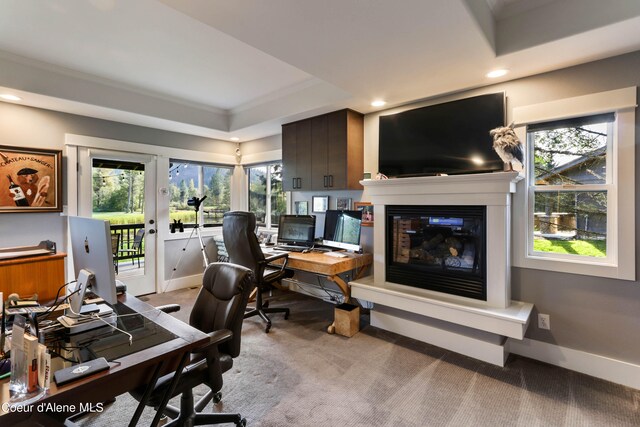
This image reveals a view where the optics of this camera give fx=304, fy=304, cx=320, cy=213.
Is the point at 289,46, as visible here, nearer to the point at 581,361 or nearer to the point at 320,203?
the point at 320,203

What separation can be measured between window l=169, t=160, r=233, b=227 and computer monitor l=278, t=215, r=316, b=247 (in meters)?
1.60

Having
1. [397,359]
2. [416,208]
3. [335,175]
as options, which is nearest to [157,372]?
[397,359]

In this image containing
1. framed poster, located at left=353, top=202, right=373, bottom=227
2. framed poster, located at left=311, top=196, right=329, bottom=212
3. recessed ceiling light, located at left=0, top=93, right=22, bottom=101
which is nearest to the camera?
recessed ceiling light, located at left=0, top=93, right=22, bottom=101

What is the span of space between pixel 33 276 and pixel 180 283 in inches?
113

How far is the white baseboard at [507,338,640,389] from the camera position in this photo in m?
2.18

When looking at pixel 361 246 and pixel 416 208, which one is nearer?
pixel 416 208

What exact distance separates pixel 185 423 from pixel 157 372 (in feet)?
2.07

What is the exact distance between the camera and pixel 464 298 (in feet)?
8.70

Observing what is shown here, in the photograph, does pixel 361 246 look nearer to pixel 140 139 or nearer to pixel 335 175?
pixel 335 175

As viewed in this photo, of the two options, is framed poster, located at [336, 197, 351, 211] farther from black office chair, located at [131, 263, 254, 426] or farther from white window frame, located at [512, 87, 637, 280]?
black office chair, located at [131, 263, 254, 426]

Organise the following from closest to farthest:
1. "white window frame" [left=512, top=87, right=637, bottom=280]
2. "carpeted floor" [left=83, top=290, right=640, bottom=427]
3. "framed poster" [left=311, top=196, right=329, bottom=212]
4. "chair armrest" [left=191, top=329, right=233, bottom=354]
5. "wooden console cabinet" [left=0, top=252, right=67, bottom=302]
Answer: "chair armrest" [left=191, top=329, right=233, bottom=354], "wooden console cabinet" [left=0, top=252, right=67, bottom=302], "carpeted floor" [left=83, top=290, right=640, bottom=427], "white window frame" [left=512, top=87, right=637, bottom=280], "framed poster" [left=311, top=196, right=329, bottom=212]

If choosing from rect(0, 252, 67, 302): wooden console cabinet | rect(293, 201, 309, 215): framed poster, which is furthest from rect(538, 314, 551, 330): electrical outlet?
rect(0, 252, 67, 302): wooden console cabinet

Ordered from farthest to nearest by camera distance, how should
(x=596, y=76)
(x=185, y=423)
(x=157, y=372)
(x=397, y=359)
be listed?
(x=397, y=359) < (x=596, y=76) < (x=185, y=423) < (x=157, y=372)

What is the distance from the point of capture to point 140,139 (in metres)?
4.10
